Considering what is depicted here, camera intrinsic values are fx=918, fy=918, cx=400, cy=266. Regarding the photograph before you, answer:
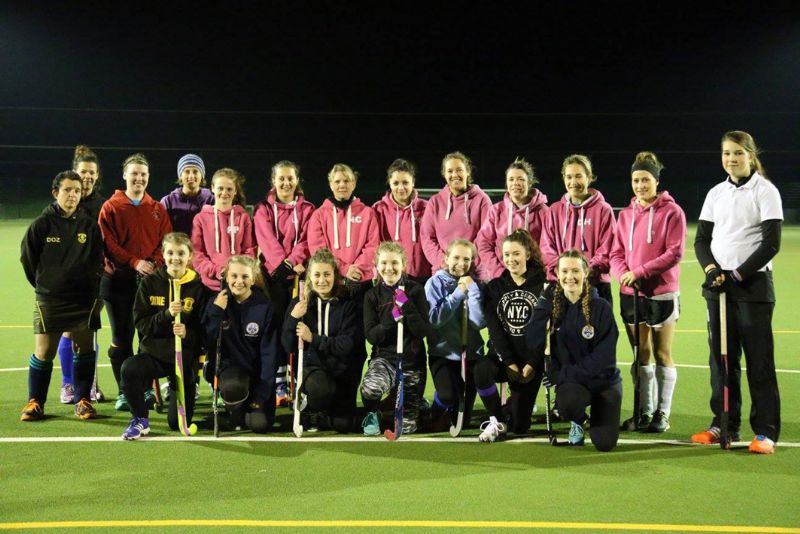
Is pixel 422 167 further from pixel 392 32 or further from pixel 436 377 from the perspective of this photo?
pixel 436 377

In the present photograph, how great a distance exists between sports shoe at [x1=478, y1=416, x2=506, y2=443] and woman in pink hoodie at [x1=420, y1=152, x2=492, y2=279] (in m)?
1.28

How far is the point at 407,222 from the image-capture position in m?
6.42

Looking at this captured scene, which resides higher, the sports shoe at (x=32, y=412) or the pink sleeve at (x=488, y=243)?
the pink sleeve at (x=488, y=243)

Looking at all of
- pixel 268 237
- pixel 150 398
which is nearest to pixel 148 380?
pixel 150 398

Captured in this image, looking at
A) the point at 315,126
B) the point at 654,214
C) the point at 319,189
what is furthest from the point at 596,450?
the point at 315,126

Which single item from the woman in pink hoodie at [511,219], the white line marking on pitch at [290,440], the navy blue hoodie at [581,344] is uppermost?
the woman in pink hoodie at [511,219]

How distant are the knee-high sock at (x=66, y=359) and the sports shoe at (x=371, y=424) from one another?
2.20 m

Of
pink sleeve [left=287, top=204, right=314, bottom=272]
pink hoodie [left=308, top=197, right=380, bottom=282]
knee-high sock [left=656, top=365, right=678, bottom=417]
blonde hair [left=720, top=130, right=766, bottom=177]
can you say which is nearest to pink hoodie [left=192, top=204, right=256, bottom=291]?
pink sleeve [left=287, top=204, right=314, bottom=272]

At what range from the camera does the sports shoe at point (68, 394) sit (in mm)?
6234

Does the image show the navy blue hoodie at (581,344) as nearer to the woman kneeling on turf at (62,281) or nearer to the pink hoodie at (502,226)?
the pink hoodie at (502,226)

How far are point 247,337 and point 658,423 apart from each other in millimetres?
2534

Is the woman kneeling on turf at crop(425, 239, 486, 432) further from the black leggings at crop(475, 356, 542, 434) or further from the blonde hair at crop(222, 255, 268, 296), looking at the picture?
the blonde hair at crop(222, 255, 268, 296)

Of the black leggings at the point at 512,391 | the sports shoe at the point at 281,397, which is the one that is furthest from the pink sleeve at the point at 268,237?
the black leggings at the point at 512,391

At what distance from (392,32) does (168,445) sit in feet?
91.8
